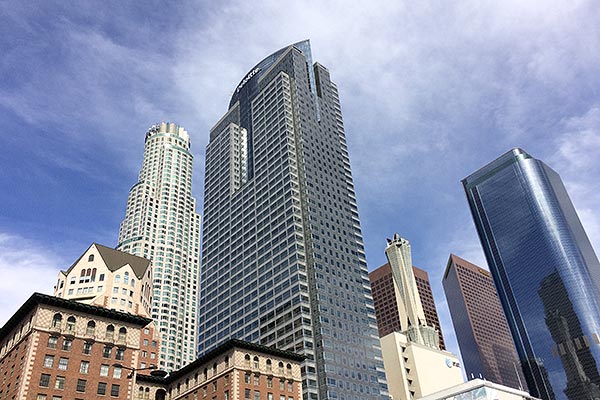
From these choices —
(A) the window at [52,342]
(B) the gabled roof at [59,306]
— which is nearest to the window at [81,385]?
(A) the window at [52,342]

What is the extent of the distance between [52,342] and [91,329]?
6.50m

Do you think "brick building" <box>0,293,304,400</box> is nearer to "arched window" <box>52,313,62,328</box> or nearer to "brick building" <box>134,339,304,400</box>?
"arched window" <box>52,313,62,328</box>

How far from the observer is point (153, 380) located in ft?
367

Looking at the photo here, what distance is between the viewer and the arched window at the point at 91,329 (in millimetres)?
85938

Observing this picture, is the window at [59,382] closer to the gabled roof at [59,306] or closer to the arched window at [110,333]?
the arched window at [110,333]

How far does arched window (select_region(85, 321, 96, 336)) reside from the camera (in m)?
85.9

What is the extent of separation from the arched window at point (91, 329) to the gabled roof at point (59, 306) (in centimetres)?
160

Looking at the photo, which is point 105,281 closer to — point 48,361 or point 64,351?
point 64,351

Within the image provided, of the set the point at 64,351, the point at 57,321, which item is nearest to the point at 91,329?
the point at 57,321

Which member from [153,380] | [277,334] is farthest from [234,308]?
[153,380]

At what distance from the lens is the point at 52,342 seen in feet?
267

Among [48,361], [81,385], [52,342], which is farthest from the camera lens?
[52,342]

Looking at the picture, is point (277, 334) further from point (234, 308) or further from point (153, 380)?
point (153, 380)

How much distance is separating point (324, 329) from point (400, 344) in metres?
53.3
